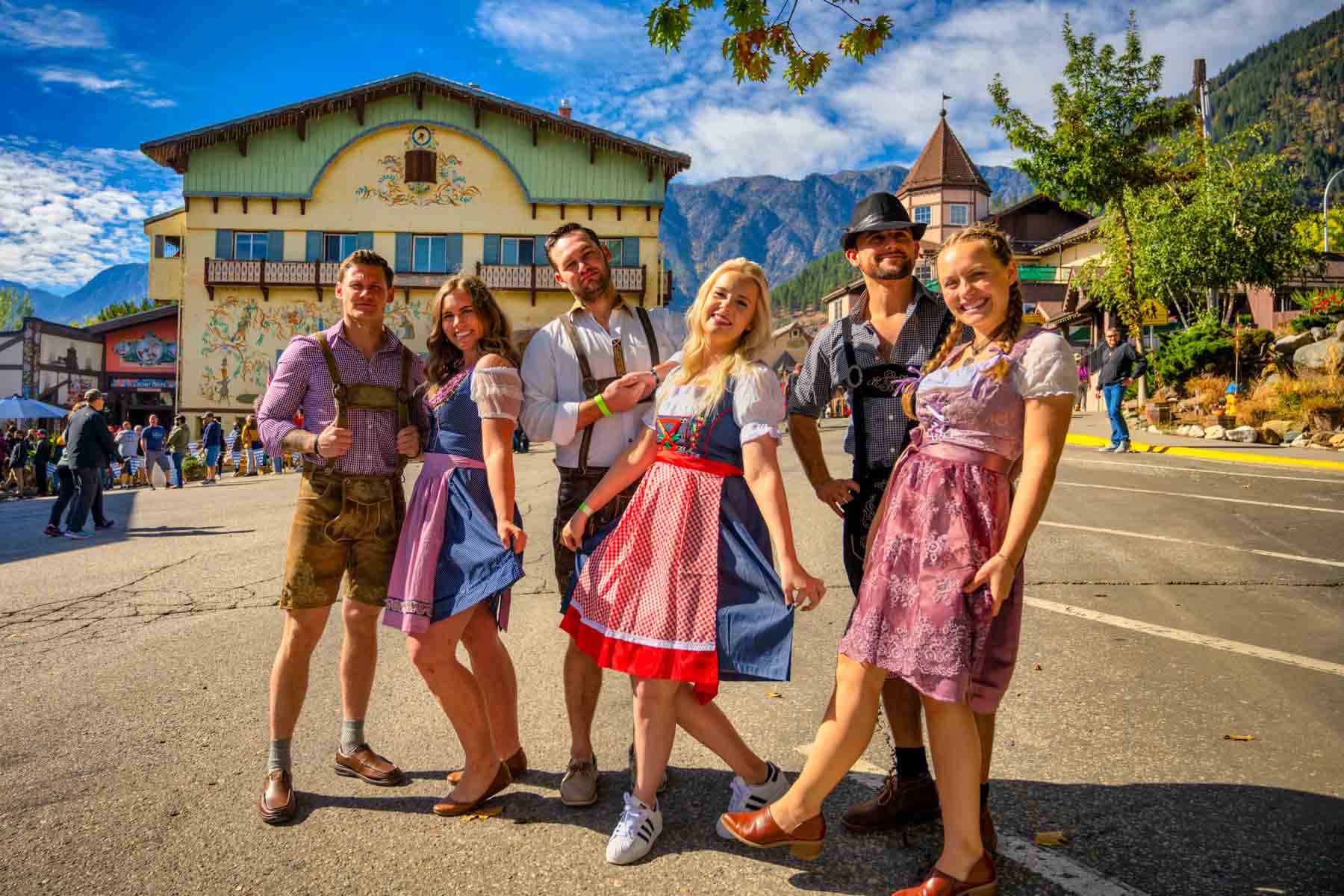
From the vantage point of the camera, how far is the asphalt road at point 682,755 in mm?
2756

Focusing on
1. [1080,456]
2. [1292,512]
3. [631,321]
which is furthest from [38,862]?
[1080,456]

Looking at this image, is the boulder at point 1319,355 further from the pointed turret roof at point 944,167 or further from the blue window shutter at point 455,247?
the pointed turret roof at point 944,167

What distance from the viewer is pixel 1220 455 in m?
15.1

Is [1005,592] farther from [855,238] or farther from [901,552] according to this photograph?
[855,238]

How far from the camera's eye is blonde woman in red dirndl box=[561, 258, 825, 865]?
289 cm

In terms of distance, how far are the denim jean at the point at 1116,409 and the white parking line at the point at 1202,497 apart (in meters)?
4.19

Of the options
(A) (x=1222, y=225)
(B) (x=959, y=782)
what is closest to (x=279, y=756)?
(B) (x=959, y=782)

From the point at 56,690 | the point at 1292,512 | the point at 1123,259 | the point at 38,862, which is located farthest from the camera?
the point at 1123,259

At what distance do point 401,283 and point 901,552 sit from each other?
1330 inches

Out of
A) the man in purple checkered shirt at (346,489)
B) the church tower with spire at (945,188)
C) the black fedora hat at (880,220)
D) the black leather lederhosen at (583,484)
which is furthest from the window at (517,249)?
the church tower with spire at (945,188)

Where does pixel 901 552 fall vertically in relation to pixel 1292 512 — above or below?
above

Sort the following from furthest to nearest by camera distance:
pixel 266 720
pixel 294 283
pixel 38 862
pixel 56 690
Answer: pixel 294 283, pixel 56 690, pixel 266 720, pixel 38 862

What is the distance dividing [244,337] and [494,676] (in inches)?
1370

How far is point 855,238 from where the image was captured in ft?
11.0
